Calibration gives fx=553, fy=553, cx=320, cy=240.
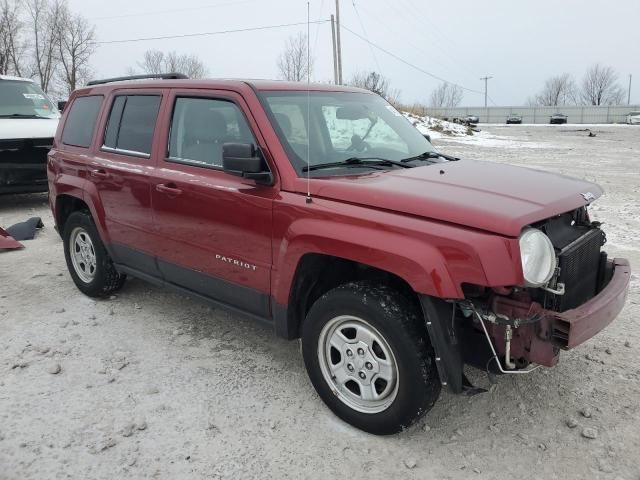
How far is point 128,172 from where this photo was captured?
13.8 feet

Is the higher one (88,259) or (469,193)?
(469,193)

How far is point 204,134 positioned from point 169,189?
0.46 metres

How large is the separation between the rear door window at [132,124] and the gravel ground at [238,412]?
1.42 metres

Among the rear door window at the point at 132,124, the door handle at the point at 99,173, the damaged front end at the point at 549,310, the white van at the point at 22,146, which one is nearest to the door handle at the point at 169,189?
the rear door window at the point at 132,124

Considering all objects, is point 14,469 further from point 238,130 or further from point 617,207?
point 617,207

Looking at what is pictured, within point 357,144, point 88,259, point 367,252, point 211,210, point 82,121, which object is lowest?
point 88,259

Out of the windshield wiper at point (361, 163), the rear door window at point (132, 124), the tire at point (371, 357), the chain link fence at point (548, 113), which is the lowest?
the tire at point (371, 357)

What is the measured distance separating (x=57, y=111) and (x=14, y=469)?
8.79m

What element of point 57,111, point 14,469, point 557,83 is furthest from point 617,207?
point 557,83

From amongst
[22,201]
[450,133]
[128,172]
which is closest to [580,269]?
[128,172]

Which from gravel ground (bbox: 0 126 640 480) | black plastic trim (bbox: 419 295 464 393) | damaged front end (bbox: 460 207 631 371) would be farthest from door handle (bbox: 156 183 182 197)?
damaged front end (bbox: 460 207 631 371)

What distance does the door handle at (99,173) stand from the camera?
449 cm

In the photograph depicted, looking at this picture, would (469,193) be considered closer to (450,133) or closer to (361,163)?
(361,163)

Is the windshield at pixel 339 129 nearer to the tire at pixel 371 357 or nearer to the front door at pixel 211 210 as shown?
the front door at pixel 211 210
